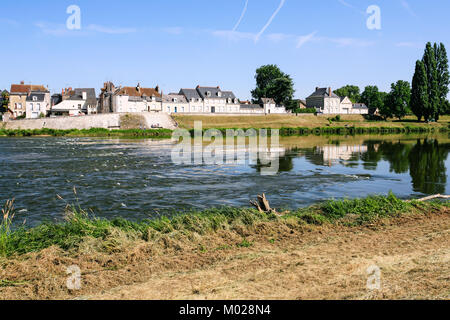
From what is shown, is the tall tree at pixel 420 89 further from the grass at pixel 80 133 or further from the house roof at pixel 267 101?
the grass at pixel 80 133

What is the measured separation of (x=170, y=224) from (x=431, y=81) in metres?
110

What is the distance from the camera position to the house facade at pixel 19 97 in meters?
111

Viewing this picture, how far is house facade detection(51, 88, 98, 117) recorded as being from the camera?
11266 cm

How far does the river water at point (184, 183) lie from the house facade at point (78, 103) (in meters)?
83.6

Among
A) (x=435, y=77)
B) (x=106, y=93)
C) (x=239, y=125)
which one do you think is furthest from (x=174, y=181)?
(x=435, y=77)

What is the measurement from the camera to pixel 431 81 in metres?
102

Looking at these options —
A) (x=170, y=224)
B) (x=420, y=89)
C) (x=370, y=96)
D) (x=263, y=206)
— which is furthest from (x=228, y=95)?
(x=170, y=224)

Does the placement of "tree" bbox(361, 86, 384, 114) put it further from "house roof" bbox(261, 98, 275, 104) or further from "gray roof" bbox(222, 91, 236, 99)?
"gray roof" bbox(222, 91, 236, 99)

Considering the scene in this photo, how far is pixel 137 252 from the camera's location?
32.1ft

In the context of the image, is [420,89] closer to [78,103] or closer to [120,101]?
[120,101]

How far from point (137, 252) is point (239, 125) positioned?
85.1 m

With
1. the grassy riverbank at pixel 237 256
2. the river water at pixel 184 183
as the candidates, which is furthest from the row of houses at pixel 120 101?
the grassy riverbank at pixel 237 256

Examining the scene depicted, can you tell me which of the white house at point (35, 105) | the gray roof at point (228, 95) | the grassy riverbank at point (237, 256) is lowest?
the grassy riverbank at point (237, 256)
